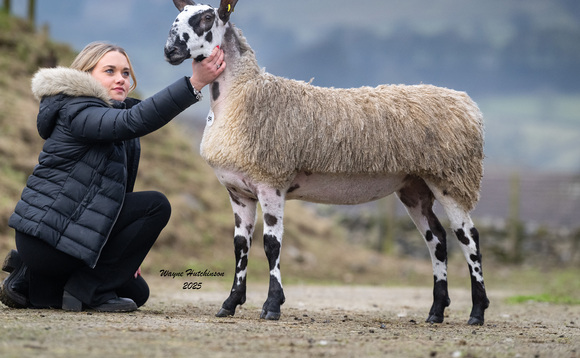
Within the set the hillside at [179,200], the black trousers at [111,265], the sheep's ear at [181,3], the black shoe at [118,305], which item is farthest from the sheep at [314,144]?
the hillside at [179,200]

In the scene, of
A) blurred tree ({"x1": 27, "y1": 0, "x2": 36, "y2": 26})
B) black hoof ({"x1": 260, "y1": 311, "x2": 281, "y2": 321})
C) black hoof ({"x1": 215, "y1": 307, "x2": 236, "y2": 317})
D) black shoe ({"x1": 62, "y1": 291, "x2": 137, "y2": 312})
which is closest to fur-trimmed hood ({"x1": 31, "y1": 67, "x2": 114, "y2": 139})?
black shoe ({"x1": 62, "y1": 291, "x2": 137, "y2": 312})

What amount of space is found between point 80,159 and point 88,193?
30 centimetres

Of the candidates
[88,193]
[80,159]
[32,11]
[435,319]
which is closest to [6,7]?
[32,11]

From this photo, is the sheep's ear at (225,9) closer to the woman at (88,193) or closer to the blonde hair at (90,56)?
the woman at (88,193)

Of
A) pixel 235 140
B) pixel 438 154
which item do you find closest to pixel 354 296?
pixel 438 154

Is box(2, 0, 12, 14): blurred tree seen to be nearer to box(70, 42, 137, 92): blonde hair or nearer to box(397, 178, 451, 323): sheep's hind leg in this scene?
box(70, 42, 137, 92): blonde hair

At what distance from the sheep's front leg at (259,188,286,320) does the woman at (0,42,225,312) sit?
2.88 feet

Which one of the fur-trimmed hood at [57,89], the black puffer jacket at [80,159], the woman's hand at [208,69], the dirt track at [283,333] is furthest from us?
the woman's hand at [208,69]

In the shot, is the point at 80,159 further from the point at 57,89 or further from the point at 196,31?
the point at 196,31

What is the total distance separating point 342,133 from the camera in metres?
6.16

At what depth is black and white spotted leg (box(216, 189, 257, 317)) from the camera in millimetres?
6062

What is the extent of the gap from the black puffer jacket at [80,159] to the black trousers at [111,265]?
0.32m

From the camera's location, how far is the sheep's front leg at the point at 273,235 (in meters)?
5.89

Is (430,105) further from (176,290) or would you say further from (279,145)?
(176,290)
